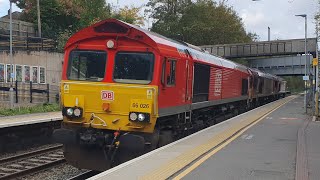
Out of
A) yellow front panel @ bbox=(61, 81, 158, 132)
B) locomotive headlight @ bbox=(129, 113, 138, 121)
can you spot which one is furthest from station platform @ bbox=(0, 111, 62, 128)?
locomotive headlight @ bbox=(129, 113, 138, 121)

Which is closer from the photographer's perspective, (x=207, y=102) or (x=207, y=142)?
(x=207, y=142)

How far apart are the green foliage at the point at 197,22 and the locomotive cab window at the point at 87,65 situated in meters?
57.0

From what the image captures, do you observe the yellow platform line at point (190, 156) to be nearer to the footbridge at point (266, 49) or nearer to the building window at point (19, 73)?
the building window at point (19, 73)

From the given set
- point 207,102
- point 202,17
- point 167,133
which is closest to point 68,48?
point 167,133

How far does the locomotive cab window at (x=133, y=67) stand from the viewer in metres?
10.3

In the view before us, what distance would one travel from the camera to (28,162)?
1298 centimetres

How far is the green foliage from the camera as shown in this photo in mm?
68938

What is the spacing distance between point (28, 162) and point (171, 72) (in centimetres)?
527

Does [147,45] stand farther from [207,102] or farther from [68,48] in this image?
[207,102]

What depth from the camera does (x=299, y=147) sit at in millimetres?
11977

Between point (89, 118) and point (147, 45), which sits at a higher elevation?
point (147, 45)

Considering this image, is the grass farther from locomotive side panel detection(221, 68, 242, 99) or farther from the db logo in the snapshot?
the db logo

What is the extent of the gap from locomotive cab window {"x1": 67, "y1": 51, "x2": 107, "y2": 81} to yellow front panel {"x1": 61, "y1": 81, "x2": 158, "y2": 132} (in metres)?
0.21

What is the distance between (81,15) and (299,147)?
4372 cm
